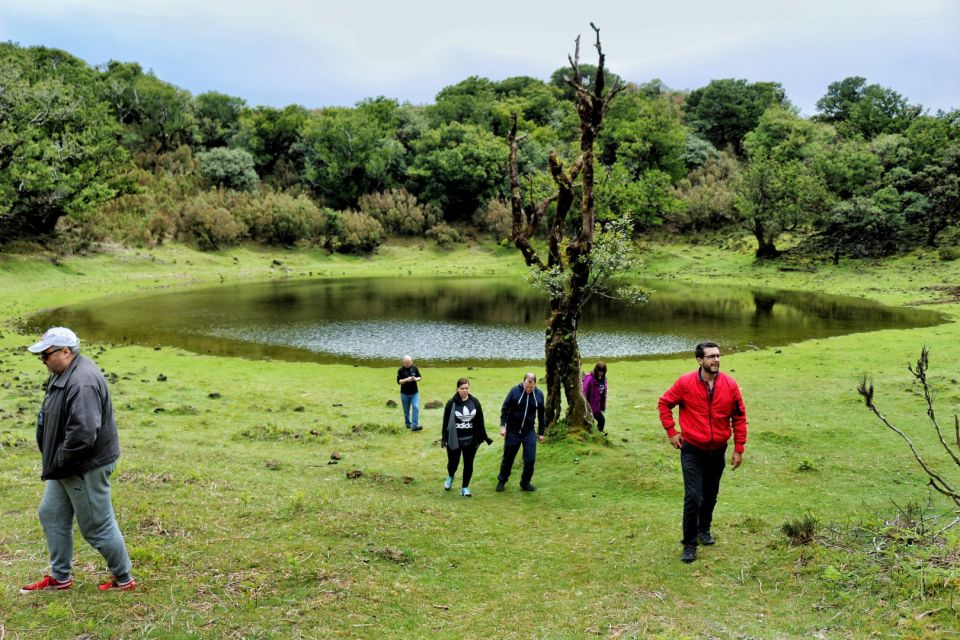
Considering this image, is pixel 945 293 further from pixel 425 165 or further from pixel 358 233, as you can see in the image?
pixel 425 165

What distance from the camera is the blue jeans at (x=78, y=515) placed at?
22.0ft

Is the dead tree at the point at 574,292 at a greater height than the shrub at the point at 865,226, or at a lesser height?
lesser

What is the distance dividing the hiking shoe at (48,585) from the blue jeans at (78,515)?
0.06 metres

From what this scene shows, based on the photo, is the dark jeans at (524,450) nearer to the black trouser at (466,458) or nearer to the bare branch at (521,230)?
the black trouser at (466,458)

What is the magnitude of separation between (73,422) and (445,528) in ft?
18.5

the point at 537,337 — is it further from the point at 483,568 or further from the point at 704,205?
the point at 704,205

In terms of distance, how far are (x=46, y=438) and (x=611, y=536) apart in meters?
7.85

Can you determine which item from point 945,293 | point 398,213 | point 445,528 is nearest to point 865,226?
point 945,293

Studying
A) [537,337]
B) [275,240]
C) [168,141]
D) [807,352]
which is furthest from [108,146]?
[807,352]

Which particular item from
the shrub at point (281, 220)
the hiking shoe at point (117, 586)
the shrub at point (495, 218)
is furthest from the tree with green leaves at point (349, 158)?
the hiking shoe at point (117, 586)

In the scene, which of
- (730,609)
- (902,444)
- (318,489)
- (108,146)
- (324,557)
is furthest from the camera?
(108,146)

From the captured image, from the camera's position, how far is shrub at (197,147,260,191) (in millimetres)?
92438

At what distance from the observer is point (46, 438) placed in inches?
260

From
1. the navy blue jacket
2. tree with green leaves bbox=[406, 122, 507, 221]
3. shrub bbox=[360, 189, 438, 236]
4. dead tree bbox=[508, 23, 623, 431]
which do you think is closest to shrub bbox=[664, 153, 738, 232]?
tree with green leaves bbox=[406, 122, 507, 221]
